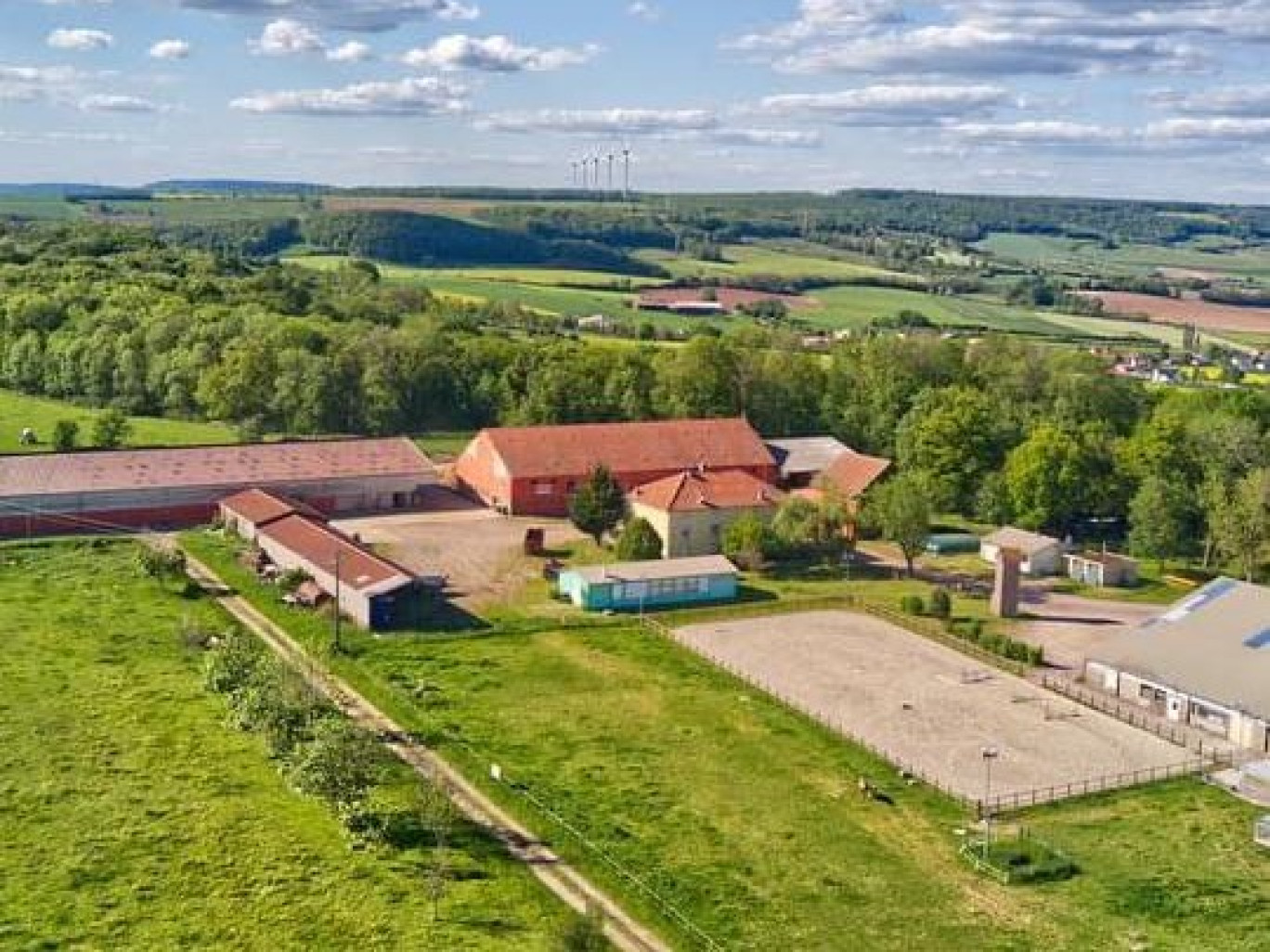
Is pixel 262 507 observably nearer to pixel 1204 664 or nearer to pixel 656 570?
pixel 656 570

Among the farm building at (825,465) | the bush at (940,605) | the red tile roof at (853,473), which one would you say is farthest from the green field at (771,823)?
the farm building at (825,465)

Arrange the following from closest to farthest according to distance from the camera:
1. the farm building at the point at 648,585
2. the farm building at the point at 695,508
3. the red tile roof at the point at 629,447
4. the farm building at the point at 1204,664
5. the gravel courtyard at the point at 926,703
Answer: the gravel courtyard at the point at 926,703 → the farm building at the point at 1204,664 → the farm building at the point at 648,585 → the farm building at the point at 695,508 → the red tile roof at the point at 629,447

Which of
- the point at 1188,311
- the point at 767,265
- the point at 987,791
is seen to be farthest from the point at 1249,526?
the point at 767,265

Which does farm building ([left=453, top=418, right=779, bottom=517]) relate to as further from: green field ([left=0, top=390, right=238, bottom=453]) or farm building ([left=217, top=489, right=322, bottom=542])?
green field ([left=0, top=390, right=238, bottom=453])

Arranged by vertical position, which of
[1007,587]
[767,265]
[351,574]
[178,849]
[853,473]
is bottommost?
[178,849]

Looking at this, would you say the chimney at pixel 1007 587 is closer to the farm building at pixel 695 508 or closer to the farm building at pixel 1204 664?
the farm building at pixel 1204 664

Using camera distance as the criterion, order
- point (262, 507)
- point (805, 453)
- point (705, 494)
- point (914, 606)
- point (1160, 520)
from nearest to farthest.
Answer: point (914, 606) < point (262, 507) < point (1160, 520) < point (705, 494) < point (805, 453)

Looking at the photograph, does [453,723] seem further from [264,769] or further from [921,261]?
[921,261]
